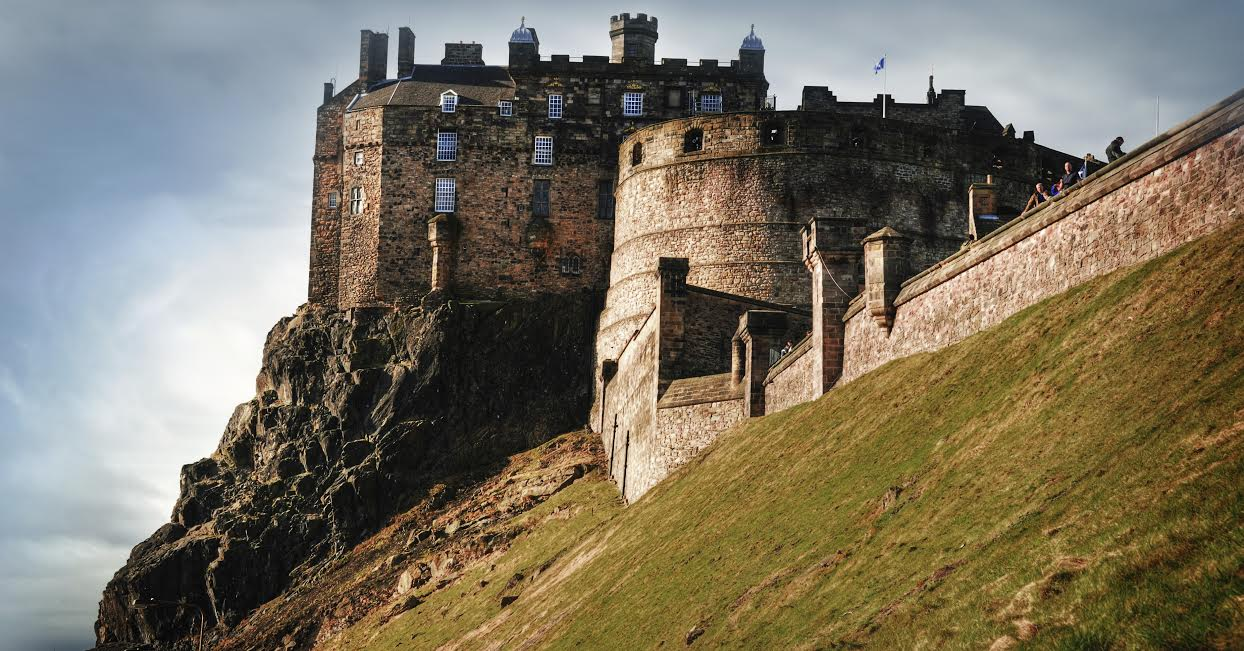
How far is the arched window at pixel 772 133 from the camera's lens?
6316 centimetres

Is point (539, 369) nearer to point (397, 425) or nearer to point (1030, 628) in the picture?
point (397, 425)

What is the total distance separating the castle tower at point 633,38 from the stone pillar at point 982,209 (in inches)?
1426

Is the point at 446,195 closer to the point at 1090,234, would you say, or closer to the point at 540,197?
the point at 540,197

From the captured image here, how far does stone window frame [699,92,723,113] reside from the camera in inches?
2840

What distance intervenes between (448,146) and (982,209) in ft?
126

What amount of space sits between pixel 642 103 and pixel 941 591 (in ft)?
184

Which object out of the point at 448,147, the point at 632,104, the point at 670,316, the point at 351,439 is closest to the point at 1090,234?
the point at 670,316

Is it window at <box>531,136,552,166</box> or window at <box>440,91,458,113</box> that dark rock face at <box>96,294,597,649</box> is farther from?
window at <box>440,91,458,113</box>

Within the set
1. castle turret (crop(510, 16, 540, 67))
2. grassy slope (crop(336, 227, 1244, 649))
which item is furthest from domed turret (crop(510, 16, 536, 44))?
grassy slope (crop(336, 227, 1244, 649))

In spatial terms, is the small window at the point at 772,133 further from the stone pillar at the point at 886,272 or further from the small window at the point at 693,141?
the stone pillar at the point at 886,272

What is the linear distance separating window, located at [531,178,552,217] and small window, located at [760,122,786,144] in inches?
515

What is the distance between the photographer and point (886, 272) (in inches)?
1357

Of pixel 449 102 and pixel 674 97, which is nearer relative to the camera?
pixel 674 97

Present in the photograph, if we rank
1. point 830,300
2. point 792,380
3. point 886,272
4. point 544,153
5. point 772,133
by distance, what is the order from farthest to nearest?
point 544,153
point 772,133
point 792,380
point 830,300
point 886,272
